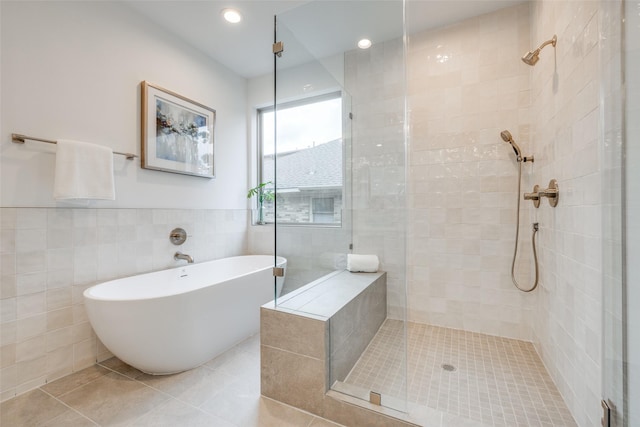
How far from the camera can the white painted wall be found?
5.22 ft

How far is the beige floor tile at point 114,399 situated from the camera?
1393mm

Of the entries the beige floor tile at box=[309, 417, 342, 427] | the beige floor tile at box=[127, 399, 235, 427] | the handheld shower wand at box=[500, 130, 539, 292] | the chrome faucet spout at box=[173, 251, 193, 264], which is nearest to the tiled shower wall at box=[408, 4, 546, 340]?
the handheld shower wand at box=[500, 130, 539, 292]

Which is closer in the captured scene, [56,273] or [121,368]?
[56,273]

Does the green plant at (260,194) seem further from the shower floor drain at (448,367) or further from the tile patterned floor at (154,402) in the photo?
the shower floor drain at (448,367)

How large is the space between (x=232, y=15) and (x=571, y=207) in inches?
108

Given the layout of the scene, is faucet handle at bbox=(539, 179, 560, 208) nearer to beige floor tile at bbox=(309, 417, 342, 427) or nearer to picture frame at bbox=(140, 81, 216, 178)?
beige floor tile at bbox=(309, 417, 342, 427)

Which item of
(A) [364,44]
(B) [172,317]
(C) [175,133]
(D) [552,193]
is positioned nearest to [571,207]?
(D) [552,193]

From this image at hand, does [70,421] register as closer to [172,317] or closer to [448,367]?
[172,317]

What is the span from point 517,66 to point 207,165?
287 cm

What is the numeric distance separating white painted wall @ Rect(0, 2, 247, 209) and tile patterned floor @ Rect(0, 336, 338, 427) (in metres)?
1.13

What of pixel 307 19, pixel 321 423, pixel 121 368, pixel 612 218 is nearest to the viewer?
pixel 612 218

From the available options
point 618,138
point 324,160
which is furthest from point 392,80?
point 618,138

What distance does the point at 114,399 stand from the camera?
1516 mm

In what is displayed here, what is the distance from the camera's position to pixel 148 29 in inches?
90.4
